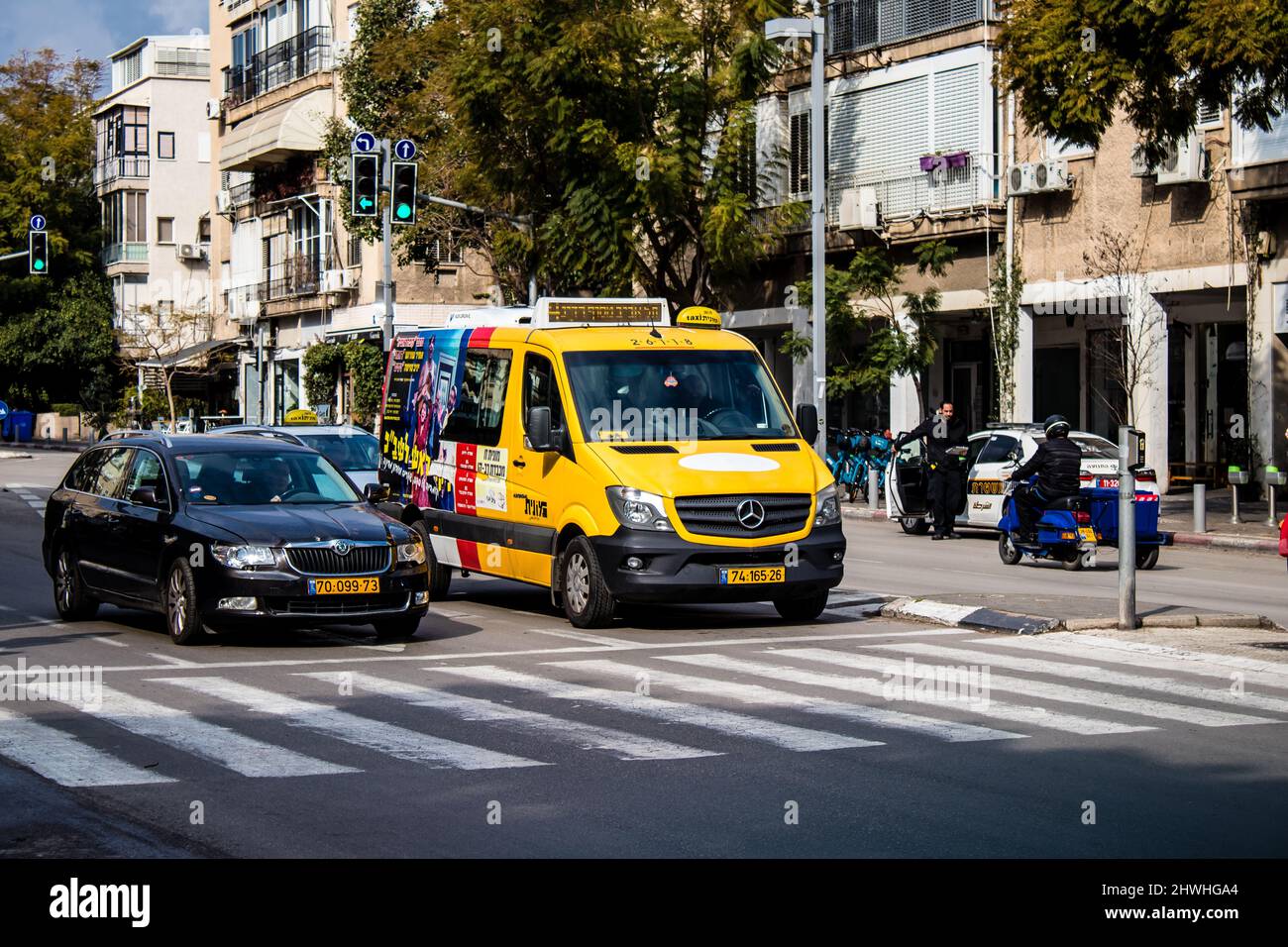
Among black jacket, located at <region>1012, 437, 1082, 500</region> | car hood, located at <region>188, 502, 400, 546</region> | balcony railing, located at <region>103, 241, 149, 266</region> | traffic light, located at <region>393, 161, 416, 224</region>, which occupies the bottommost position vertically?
car hood, located at <region>188, 502, 400, 546</region>

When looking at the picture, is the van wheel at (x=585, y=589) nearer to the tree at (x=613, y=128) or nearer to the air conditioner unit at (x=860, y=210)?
the tree at (x=613, y=128)

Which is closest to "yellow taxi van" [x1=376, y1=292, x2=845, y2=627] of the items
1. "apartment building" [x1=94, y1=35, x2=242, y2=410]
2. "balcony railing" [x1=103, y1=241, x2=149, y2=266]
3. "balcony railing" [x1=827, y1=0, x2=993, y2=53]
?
"balcony railing" [x1=827, y1=0, x2=993, y2=53]

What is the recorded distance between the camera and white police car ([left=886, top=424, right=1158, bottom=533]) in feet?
81.8

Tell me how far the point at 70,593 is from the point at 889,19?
27.7 metres

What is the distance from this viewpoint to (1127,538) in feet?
48.5

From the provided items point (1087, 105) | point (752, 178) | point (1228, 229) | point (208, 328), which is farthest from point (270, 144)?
point (1087, 105)

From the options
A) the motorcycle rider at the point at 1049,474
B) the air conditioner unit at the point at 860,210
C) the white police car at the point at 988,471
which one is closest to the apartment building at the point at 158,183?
the air conditioner unit at the point at 860,210

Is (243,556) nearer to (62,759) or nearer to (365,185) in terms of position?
(62,759)

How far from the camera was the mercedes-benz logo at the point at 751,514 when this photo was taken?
1554 centimetres

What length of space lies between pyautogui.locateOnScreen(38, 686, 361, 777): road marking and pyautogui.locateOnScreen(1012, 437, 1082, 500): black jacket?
12.4 m

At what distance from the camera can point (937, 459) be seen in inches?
1059

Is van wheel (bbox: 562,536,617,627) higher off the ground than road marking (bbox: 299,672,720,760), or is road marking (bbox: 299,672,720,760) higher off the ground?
van wheel (bbox: 562,536,617,627)

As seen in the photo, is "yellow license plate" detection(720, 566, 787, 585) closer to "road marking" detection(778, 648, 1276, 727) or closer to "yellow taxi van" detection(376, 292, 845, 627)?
"yellow taxi van" detection(376, 292, 845, 627)
